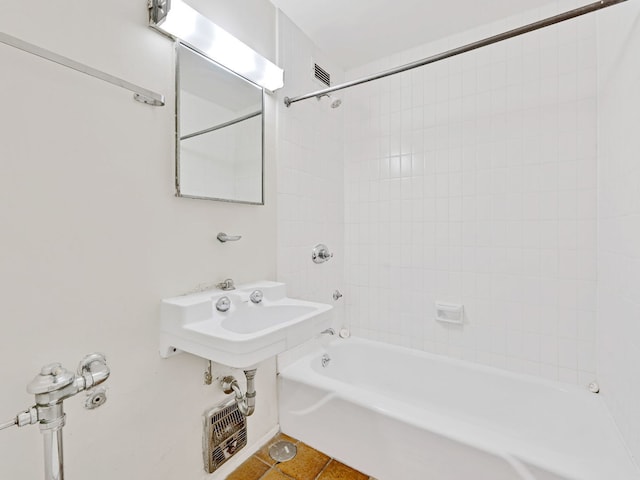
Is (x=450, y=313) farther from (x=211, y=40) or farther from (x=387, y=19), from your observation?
(x=211, y=40)

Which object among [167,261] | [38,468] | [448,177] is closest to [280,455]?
[38,468]

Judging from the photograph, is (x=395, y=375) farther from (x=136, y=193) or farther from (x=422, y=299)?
(x=136, y=193)

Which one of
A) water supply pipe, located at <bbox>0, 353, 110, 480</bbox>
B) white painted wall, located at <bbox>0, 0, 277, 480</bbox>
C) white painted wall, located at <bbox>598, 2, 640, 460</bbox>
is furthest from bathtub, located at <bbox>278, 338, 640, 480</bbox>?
water supply pipe, located at <bbox>0, 353, 110, 480</bbox>

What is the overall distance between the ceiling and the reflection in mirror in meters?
0.62

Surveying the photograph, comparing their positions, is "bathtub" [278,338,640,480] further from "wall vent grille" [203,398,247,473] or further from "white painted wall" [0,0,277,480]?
"white painted wall" [0,0,277,480]

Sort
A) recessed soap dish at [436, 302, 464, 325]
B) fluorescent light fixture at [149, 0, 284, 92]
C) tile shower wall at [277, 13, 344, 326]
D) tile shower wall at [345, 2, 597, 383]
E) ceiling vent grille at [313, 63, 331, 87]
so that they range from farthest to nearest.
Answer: ceiling vent grille at [313, 63, 331, 87] → recessed soap dish at [436, 302, 464, 325] → tile shower wall at [277, 13, 344, 326] → tile shower wall at [345, 2, 597, 383] → fluorescent light fixture at [149, 0, 284, 92]

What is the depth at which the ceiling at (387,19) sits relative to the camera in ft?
5.49

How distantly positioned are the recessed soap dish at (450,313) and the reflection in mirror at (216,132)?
1304 millimetres

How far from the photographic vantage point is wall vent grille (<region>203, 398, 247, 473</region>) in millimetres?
Answer: 1356

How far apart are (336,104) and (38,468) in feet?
6.80

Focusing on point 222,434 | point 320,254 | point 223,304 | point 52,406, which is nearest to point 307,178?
point 320,254

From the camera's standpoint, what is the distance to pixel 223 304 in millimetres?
1275

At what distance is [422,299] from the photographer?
2039 mm

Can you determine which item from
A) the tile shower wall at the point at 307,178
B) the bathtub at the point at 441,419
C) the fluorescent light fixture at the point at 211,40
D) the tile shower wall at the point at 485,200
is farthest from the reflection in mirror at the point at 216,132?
the bathtub at the point at 441,419
